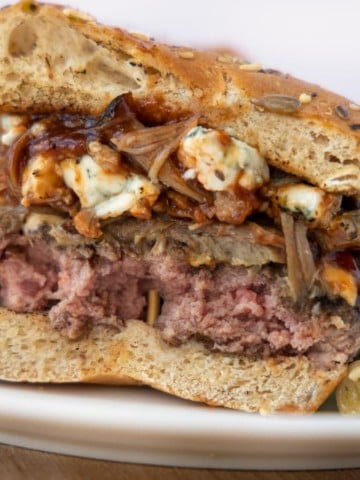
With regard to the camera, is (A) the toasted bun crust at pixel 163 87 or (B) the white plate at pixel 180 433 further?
(A) the toasted bun crust at pixel 163 87

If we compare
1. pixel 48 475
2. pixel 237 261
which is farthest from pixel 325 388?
pixel 48 475

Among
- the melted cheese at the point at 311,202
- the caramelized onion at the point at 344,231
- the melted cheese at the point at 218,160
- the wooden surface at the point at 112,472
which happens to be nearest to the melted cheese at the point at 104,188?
the melted cheese at the point at 218,160

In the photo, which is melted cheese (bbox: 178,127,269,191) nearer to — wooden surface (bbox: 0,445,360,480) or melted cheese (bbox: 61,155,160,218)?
melted cheese (bbox: 61,155,160,218)

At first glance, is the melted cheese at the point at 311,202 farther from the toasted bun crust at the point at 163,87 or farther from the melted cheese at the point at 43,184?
the melted cheese at the point at 43,184

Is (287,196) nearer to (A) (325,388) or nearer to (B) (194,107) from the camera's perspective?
(B) (194,107)

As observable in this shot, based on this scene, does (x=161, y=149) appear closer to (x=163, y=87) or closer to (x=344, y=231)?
(x=163, y=87)
